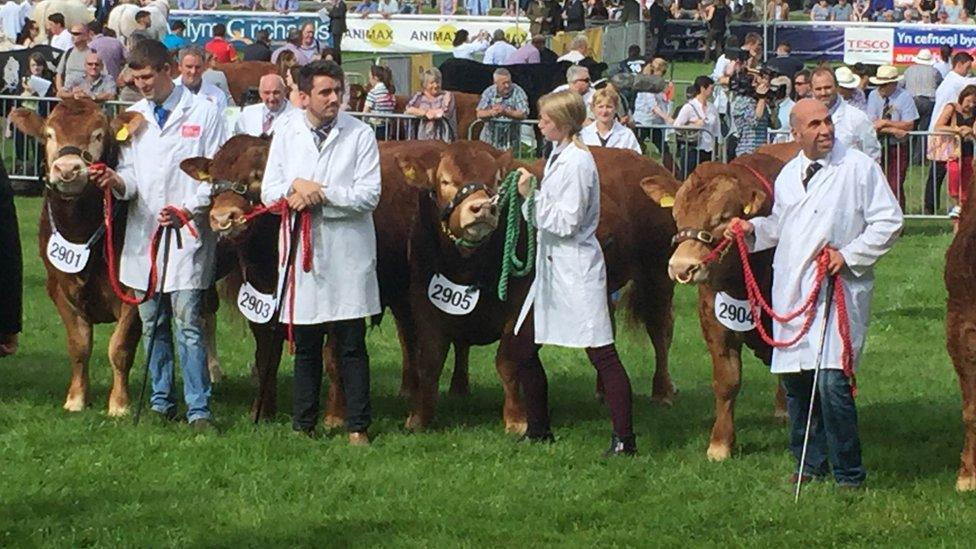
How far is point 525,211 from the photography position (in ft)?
31.4

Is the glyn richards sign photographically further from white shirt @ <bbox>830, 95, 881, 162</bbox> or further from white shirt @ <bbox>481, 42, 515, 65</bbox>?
white shirt @ <bbox>830, 95, 881, 162</bbox>

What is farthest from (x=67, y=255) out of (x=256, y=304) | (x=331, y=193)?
(x=331, y=193)

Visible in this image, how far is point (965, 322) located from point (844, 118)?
399 centimetres

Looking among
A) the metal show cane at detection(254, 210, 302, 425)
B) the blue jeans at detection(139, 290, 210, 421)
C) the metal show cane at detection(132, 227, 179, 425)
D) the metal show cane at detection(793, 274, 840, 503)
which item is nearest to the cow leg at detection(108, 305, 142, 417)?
the blue jeans at detection(139, 290, 210, 421)

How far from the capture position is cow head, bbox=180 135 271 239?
9.39m

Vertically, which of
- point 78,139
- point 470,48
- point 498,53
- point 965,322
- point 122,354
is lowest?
point 122,354

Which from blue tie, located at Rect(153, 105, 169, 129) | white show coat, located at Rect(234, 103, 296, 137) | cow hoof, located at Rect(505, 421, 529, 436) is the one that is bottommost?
cow hoof, located at Rect(505, 421, 529, 436)

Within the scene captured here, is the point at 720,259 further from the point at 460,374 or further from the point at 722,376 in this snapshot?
the point at 460,374

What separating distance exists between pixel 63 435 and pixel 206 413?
791mm

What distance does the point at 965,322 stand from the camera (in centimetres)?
855

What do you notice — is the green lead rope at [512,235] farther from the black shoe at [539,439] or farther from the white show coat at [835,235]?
the white show coat at [835,235]

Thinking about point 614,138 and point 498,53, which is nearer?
point 614,138

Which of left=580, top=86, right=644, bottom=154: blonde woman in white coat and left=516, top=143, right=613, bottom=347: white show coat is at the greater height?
left=580, top=86, right=644, bottom=154: blonde woman in white coat

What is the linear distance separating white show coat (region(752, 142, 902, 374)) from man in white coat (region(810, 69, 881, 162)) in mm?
3629
